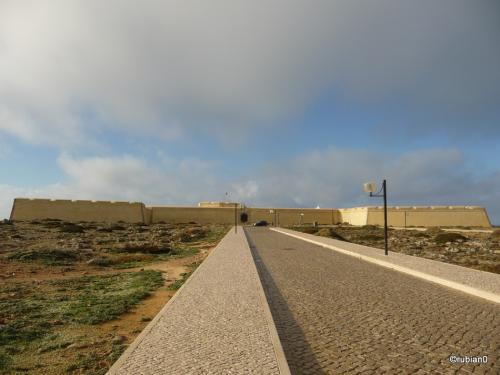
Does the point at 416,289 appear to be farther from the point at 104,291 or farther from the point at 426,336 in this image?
the point at 104,291

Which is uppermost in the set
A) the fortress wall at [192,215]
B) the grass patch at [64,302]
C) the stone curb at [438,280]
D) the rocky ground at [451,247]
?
the fortress wall at [192,215]

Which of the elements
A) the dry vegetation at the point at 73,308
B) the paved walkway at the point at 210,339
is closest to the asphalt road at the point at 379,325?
the paved walkway at the point at 210,339

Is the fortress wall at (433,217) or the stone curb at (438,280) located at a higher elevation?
the fortress wall at (433,217)

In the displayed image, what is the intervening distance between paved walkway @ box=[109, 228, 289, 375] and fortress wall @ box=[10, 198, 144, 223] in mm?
58896

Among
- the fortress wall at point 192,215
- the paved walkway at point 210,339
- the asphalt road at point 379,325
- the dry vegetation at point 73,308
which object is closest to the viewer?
the paved walkway at point 210,339

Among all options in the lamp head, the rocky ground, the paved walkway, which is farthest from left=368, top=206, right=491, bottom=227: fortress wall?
the paved walkway

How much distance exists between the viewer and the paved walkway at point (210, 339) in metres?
3.96

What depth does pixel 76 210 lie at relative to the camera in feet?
200

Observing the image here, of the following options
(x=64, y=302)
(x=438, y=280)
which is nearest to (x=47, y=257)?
(x=64, y=302)

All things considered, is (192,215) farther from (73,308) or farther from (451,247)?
(73,308)

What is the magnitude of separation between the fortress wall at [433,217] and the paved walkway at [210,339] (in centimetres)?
6264

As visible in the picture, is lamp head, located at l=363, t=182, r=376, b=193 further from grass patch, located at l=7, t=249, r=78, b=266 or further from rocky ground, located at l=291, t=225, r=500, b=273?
grass patch, located at l=7, t=249, r=78, b=266

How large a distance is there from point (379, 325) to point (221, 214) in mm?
65386

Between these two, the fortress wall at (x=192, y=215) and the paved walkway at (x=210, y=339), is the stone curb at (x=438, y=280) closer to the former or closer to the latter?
the paved walkway at (x=210, y=339)
